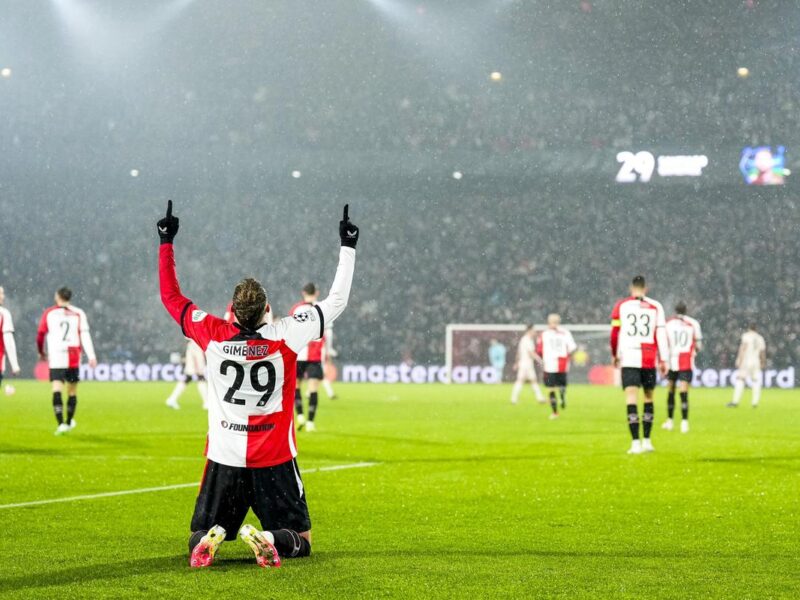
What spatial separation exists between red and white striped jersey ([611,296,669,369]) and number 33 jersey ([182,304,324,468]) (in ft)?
27.1

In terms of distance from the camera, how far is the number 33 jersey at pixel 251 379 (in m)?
5.98

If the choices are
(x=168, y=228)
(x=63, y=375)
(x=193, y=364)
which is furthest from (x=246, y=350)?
(x=193, y=364)

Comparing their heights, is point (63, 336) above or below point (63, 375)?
above

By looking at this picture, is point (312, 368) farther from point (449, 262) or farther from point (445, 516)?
point (449, 262)

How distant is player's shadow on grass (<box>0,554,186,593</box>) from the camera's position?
5543 millimetres

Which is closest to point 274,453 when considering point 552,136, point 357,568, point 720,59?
point 357,568

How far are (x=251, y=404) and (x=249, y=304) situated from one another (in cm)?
54

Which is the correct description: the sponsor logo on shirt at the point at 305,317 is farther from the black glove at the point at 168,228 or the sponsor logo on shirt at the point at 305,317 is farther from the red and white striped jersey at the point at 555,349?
the red and white striped jersey at the point at 555,349

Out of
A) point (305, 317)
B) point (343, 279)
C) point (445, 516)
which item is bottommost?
point (445, 516)

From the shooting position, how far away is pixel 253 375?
600 centimetres

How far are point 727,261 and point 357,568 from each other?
132ft

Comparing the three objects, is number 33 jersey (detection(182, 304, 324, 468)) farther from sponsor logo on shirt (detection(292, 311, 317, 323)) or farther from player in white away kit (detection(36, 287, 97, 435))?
player in white away kit (detection(36, 287, 97, 435))

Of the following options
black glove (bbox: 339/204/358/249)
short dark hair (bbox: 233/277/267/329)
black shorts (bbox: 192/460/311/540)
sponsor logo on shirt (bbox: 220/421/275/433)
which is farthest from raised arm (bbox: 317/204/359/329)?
black shorts (bbox: 192/460/311/540)

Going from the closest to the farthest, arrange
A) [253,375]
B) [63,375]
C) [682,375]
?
1. [253,375]
2. [63,375]
3. [682,375]
